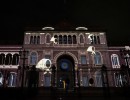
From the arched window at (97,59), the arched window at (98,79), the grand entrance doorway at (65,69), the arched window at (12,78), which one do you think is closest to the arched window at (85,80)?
the arched window at (98,79)

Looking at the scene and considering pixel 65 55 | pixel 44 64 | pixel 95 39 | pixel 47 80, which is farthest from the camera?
pixel 95 39

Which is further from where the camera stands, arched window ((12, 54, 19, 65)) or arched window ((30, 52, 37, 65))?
arched window ((12, 54, 19, 65))

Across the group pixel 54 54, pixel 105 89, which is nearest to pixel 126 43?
pixel 54 54

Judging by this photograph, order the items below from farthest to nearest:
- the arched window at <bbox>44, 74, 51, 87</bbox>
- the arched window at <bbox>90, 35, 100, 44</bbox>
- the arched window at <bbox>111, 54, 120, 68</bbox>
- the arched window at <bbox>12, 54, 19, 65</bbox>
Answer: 1. the arched window at <bbox>90, 35, 100, 44</bbox>
2. the arched window at <bbox>12, 54, 19, 65</bbox>
3. the arched window at <bbox>111, 54, 120, 68</bbox>
4. the arched window at <bbox>44, 74, 51, 87</bbox>

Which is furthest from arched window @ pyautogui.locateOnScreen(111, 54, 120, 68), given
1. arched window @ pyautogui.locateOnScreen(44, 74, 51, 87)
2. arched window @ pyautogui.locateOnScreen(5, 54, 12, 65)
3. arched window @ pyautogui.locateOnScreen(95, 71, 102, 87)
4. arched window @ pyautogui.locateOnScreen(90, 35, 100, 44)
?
arched window @ pyautogui.locateOnScreen(5, 54, 12, 65)

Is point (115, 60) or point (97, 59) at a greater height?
Answer: point (97, 59)

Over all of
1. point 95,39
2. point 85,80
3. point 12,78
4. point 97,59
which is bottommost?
point 85,80

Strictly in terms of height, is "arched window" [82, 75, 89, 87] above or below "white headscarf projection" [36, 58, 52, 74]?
below

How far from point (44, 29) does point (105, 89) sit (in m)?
29.0

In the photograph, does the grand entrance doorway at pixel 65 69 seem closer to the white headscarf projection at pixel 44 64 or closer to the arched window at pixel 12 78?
the white headscarf projection at pixel 44 64

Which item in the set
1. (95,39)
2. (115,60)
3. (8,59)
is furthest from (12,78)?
(115,60)

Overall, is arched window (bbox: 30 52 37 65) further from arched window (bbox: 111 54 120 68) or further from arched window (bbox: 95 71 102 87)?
arched window (bbox: 111 54 120 68)

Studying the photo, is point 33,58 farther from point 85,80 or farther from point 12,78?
point 85,80

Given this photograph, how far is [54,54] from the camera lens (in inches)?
1575
